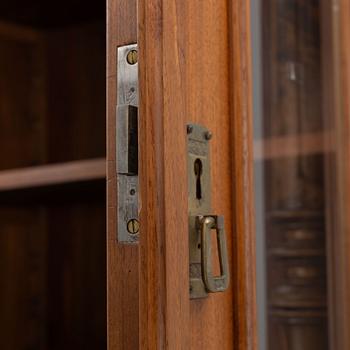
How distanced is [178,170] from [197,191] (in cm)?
4

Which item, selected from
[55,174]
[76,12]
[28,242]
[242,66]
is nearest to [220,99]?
[242,66]

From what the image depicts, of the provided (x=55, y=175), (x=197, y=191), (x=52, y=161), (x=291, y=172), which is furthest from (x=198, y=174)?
(x=52, y=161)


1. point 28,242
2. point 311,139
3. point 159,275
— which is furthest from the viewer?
point 28,242

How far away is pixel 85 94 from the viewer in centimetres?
169

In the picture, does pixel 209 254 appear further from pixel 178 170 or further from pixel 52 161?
pixel 52 161

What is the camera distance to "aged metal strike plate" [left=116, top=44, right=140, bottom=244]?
66 cm

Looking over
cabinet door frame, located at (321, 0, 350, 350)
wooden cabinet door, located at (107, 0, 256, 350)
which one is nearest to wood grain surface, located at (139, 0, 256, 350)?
wooden cabinet door, located at (107, 0, 256, 350)

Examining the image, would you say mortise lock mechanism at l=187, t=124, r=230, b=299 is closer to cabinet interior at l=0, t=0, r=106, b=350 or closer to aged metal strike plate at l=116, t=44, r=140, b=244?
aged metal strike plate at l=116, t=44, r=140, b=244

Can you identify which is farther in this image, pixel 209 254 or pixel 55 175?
pixel 55 175

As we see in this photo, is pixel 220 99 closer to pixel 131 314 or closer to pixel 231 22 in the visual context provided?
pixel 231 22

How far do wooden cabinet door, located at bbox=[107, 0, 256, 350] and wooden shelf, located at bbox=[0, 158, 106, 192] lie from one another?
326 mm

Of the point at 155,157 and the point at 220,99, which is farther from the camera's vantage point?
the point at 220,99

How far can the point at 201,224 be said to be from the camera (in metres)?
0.67

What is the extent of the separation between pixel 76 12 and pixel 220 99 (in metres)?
0.94
